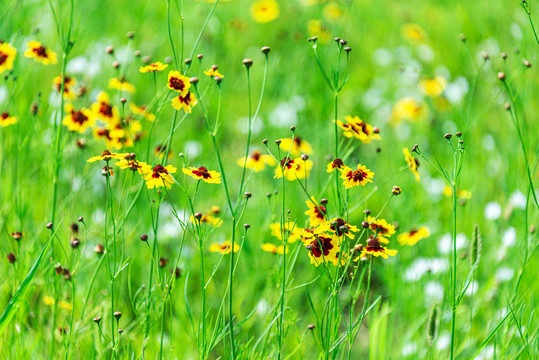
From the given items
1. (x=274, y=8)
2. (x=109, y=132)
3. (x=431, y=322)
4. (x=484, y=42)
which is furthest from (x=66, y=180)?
(x=484, y=42)

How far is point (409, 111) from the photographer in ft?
9.02

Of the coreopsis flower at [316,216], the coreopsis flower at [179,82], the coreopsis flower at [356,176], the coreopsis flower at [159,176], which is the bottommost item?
the coreopsis flower at [316,216]

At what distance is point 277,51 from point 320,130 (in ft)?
3.19

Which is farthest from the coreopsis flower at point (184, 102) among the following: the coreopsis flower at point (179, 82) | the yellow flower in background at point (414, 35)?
the yellow flower in background at point (414, 35)

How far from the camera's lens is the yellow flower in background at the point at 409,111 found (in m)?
2.76

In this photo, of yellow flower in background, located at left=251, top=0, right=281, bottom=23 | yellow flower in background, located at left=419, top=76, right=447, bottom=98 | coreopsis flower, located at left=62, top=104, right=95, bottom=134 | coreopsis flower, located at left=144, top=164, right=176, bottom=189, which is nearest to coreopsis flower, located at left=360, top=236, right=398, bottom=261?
coreopsis flower, located at left=144, top=164, right=176, bottom=189

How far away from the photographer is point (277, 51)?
327 cm

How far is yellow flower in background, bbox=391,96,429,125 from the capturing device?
9.05 ft

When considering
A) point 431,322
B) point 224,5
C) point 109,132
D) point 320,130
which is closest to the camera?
point 431,322

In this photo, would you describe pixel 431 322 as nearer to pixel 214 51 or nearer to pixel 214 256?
pixel 214 256

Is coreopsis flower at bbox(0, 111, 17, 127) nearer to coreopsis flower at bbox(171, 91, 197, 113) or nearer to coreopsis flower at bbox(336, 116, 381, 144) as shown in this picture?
coreopsis flower at bbox(171, 91, 197, 113)

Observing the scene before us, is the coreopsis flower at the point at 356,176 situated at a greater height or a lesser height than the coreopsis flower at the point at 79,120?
lesser

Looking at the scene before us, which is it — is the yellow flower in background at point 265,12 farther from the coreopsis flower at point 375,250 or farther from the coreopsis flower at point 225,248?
the coreopsis flower at point 375,250

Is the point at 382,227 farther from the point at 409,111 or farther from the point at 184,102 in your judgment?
the point at 409,111
